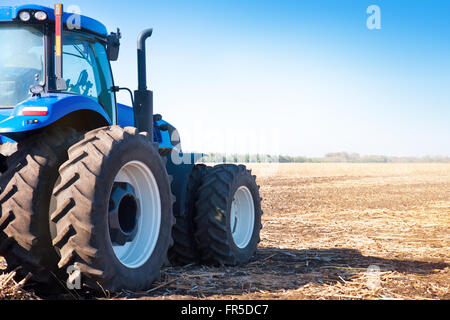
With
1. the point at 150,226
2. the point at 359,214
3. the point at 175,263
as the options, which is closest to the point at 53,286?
the point at 150,226

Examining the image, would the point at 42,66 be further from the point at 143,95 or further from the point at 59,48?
the point at 143,95

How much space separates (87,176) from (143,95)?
7.70 ft

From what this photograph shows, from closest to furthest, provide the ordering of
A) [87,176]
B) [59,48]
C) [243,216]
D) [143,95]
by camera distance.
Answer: [87,176] → [59,48] → [143,95] → [243,216]

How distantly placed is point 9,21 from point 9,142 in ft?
4.26

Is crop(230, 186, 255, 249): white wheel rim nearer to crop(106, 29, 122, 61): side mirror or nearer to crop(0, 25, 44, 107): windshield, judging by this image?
crop(106, 29, 122, 61): side mirror

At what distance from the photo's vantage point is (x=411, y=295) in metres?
4.41

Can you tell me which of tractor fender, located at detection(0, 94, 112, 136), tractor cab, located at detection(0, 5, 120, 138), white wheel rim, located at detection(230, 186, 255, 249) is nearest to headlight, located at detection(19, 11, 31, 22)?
tractor cab, located at detection(0, 5, 120, 138)

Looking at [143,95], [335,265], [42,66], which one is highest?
[42,66]

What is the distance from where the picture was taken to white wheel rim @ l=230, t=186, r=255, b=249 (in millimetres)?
6551

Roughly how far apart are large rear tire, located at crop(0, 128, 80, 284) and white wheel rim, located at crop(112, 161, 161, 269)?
2.30 ft

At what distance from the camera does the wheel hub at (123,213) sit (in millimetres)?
3986

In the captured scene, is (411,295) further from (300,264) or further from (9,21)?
(9,21)

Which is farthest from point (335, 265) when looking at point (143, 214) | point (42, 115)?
point (42, 115)

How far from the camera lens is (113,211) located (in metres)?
3.96
